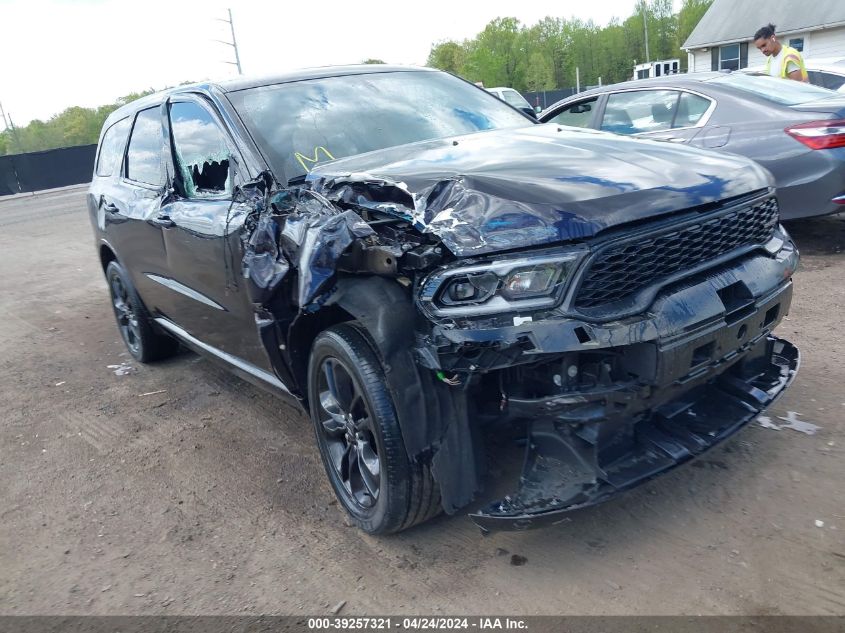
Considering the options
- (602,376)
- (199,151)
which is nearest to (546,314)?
(602,376)

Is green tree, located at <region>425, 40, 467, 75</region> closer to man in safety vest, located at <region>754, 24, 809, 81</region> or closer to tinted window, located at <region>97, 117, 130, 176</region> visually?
man in safety vest, located at <region>754, 24, 809, 81</region>

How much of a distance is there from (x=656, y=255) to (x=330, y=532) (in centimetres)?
180

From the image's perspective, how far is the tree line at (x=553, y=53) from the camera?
7350 centimetres

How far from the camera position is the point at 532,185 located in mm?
2611

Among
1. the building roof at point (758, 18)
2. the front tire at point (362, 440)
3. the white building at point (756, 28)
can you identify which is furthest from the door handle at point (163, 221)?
the building roof at point (758, 18)

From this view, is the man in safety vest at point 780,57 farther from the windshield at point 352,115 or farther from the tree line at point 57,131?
the tree line at point 57,131

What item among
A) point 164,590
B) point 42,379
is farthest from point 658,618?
point 42,379

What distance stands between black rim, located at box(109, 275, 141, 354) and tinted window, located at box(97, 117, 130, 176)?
84 centimetres

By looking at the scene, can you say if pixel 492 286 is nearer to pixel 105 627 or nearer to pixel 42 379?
pixel 105 627

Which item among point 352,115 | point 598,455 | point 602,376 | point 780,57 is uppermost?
point 780,57

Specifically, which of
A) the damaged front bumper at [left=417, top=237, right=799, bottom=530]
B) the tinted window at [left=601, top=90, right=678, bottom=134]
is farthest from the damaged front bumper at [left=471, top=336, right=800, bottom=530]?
the tinted window at [left=601, top=90, right=678, bottom=134]

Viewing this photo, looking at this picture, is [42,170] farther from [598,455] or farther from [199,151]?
[598,455]

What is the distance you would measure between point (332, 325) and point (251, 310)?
551 mm

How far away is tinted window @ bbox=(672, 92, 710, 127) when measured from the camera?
643 centimetres
